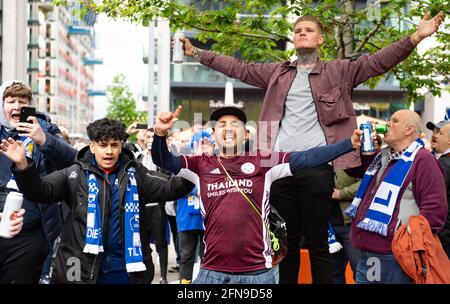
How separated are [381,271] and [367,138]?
1198 millimetres

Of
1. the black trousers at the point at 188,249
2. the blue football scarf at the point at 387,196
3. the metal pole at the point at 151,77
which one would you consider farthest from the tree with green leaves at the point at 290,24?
the metal pole at the point at 151,77

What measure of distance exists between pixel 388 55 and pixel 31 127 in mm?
2774

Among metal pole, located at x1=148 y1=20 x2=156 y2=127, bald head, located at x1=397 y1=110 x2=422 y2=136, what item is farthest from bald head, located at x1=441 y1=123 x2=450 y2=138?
metal pole, located at x1=148 y1=20 x2=156 y2=127

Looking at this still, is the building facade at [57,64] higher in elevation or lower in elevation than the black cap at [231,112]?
higher

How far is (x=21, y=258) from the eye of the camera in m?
5.65

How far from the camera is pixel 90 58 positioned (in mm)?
146000

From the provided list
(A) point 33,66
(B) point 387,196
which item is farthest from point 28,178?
(A) point 33,66

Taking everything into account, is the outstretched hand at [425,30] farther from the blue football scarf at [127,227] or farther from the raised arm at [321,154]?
the blue football scarf at [127,227]

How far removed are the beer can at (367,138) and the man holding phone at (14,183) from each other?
7.43 feet

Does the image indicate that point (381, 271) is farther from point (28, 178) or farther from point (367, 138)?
point (28, 178)

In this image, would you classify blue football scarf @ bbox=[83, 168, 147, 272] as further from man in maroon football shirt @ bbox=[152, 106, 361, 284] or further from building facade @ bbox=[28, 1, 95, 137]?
building facade @ bbox=[28, 1, 95, 137]

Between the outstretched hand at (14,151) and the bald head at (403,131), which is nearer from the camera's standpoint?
the outstretched hand at (14,151)

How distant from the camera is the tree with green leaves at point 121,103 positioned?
69.2m

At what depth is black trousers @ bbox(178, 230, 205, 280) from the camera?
923 cm
